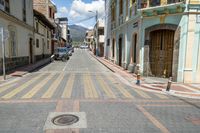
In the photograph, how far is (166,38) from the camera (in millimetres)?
13727

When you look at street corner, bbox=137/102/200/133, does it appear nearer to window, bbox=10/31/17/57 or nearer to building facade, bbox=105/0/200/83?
building facade, bbox=105/0/200/83

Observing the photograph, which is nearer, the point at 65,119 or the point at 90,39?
the point at 65,119

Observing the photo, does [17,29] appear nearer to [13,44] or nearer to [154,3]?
[13,44]

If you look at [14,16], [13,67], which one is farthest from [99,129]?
[14,16]

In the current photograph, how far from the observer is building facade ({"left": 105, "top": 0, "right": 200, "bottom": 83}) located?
1169 cm

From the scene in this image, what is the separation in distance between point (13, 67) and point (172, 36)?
13.3 m

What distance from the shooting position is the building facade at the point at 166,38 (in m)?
11.7

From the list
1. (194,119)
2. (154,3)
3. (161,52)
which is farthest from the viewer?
(161,52)

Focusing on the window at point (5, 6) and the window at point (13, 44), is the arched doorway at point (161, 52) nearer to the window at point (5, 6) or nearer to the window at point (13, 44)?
the window at point (5, 6)

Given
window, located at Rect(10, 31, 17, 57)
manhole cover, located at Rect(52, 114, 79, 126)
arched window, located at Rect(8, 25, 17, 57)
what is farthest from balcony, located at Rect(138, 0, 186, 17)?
window, located at Rect(10, 31, 17, 57)

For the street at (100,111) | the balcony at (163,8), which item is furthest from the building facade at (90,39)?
the street at (100,111)

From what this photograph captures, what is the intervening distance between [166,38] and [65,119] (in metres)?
10.7

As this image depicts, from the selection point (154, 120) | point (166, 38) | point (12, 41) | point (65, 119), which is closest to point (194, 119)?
point (154, 120)

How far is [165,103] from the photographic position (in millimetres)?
7449
